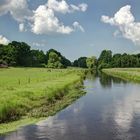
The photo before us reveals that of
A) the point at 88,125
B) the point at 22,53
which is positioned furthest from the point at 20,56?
the point at 88,125

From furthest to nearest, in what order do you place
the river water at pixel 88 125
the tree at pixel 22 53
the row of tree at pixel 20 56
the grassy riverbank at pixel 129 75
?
the tree at pixel 22 53 → the row of tree at pixel 20 56 → the grassy riverbank at pixel 129 75 → the river water at pixel 88 125

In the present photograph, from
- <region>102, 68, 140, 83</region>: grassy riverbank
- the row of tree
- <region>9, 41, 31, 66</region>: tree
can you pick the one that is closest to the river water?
<region>102, 68, 140, 83</region>: grassy riverbank

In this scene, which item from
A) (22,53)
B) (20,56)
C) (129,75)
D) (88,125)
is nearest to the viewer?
(88,125)

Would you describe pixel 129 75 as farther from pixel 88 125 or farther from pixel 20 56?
pixel 20 56

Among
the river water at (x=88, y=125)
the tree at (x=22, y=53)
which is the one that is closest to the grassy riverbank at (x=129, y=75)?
the river water at (x=88, y=125)

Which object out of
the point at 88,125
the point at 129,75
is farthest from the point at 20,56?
the point at 88,125

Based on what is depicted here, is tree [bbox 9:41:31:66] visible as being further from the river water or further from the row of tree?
the river water

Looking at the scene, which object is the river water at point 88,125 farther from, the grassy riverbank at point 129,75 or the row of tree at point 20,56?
the row of tree at point 20,56

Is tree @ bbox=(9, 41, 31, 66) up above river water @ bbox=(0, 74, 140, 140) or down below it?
above

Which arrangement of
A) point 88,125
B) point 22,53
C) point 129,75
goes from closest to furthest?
point 88,125
point 129,75
point 22,53

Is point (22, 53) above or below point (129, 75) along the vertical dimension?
above

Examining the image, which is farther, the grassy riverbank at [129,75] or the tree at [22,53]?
the tree at [22,53]

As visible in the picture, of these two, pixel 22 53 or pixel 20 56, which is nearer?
pixel 20 56

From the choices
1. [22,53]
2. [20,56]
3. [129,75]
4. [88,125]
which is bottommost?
[88,125]
